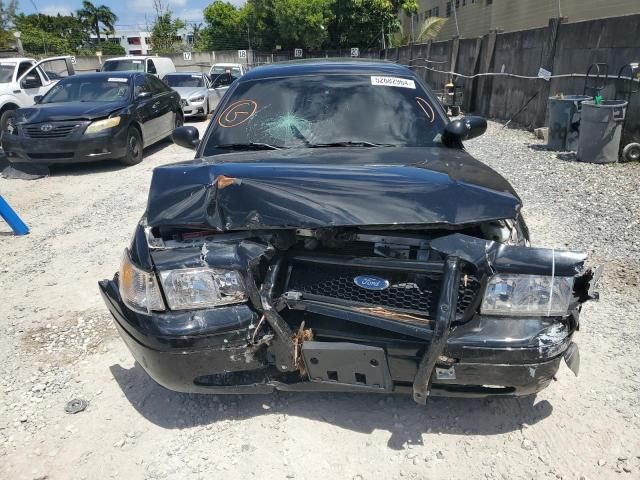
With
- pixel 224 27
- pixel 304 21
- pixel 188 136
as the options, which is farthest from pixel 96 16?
pixel 188 136

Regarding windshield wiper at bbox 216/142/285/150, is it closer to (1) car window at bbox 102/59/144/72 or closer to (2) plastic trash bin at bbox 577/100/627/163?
(2) plastic trash bin at bbox 577/100/627/163

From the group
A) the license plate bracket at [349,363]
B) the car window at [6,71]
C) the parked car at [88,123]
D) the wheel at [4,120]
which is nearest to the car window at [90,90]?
the parked car at [88,123]

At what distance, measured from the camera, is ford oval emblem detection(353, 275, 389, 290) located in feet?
7.36

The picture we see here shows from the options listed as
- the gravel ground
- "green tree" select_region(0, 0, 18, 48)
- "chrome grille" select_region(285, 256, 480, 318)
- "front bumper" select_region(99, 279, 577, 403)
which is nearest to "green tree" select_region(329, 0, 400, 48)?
"green tree" select_region(0, 0, 18, 48)

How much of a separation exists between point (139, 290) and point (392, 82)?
2.43 meters

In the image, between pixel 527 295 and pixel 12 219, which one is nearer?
pixel 527 295

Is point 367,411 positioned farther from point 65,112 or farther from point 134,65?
point 134,65

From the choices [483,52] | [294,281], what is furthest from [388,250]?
[483,52]

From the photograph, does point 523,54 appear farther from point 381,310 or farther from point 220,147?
point 381,310

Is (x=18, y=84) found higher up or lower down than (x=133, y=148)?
higher up

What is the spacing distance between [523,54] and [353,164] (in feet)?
38.3

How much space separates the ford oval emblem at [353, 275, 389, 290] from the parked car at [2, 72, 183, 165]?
736 centimetres

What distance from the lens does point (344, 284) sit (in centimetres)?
230

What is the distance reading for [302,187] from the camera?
2.24m
